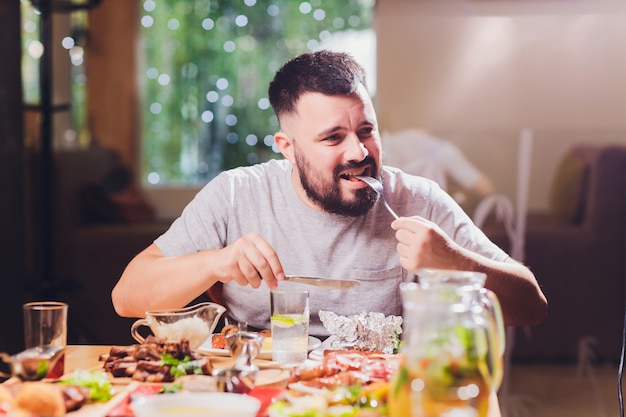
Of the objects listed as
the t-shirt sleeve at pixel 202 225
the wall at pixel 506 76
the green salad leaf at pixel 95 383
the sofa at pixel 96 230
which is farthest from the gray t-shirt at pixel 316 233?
the sofa at pixel 96 230

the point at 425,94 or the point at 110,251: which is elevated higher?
the point at 425,94

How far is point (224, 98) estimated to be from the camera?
3.55 meters

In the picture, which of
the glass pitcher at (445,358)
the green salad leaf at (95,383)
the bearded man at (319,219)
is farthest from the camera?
the bearded man at (319,219)

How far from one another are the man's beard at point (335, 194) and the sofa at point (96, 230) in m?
1.38

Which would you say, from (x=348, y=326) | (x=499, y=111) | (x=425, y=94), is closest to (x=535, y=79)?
(x=499, y=111)

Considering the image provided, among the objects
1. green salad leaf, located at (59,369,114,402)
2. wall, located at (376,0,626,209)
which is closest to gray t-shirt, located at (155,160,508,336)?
green salad leaf, located at (59,369,114,402)

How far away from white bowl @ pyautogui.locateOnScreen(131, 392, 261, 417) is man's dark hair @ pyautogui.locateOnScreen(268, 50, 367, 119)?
3.53 ft

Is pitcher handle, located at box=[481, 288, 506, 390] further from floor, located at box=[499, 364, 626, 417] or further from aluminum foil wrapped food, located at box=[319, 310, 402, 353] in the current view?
floor, located at box=[499, 364, 626, 417]

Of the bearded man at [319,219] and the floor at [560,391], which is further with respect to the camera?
the floor at [560,391]

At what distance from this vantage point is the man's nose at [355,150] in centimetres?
208

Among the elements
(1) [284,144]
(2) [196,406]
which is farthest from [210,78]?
(2) [196,406]

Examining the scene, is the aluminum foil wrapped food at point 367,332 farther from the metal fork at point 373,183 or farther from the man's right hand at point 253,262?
the metal fork at point 373,183

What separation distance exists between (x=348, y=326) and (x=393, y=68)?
1750mm

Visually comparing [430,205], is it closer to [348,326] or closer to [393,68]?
[348,326]
